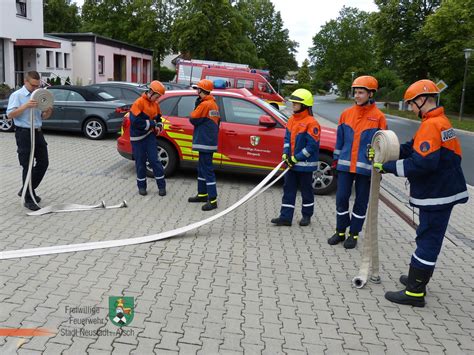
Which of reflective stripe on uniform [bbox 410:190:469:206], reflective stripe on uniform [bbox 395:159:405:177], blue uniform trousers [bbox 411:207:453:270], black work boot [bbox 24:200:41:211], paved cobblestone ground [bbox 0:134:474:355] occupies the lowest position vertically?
paved cobblestone ground [bbox 0:134:474:355]

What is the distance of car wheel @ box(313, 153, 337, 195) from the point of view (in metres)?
8.81

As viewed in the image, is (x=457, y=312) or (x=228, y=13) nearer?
(x=457, y=312)

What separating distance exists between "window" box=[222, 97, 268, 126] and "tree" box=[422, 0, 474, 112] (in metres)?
28.7

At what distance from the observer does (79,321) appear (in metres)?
3.90

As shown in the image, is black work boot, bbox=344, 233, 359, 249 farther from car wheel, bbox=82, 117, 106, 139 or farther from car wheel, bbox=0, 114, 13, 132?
car wheel, bbox=0, 114, 13, 132

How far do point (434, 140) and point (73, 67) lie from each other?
1459 inches

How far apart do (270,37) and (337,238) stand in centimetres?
7789

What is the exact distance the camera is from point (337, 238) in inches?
245

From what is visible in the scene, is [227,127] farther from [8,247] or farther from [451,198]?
[451,198]

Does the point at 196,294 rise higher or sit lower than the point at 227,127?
lower

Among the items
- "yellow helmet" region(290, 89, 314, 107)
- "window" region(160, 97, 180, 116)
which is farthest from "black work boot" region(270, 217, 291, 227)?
"window" region(160, 97, 180, 116)

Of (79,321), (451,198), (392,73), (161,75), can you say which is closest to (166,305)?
(79,321)

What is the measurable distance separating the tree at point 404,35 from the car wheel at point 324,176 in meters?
35.8

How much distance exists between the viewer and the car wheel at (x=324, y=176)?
28.9ft
